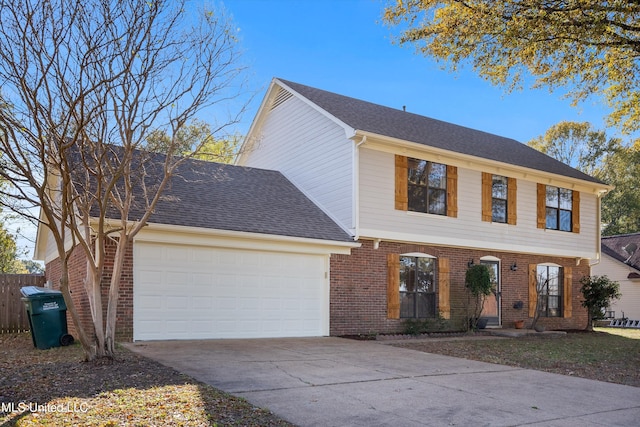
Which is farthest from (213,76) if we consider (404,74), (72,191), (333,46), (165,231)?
(404,74)

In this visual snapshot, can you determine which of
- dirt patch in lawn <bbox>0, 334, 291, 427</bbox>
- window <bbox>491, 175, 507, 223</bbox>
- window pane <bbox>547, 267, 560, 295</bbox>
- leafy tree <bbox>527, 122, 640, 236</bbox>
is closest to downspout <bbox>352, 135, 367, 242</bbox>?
window <bbox>491, 175, 507, 223</bbox>

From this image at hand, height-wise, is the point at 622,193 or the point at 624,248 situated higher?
the point at 622,193

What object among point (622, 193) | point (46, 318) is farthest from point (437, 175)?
point (622, 193)

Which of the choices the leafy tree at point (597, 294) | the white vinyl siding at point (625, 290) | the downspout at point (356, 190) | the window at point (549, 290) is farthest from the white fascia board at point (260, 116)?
the white vinyl siding at point (625, 290)

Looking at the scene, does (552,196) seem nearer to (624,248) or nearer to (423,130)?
(423,130)

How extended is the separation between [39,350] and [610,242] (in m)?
30.2

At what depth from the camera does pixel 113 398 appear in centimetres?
562

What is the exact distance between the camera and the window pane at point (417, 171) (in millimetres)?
14609

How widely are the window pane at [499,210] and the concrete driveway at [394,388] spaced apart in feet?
24.5

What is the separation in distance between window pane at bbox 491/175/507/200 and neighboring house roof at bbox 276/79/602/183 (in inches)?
22.0

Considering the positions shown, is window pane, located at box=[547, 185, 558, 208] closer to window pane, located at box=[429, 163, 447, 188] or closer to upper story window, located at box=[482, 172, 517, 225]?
upper story window, located at box=[482, 172, 517, 225]

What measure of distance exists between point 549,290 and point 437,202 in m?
6.04

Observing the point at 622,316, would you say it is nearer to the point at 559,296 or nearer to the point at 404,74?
the point at 559,296

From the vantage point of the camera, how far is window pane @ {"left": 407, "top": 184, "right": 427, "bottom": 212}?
14.6 metres
